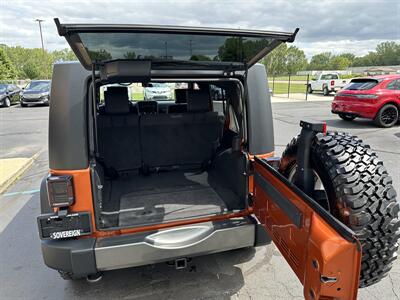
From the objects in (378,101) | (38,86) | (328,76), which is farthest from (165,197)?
(328,76)

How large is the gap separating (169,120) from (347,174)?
2.69 m

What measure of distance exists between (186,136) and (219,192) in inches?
46.0

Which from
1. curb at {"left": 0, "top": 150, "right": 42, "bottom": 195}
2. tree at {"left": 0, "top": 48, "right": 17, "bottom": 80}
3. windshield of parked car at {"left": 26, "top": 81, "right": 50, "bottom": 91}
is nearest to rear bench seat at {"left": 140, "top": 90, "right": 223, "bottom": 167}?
curb at {"left": 0, "top": 150, "right": 42, "bottom": 195}

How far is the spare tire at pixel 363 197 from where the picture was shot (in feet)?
5.24

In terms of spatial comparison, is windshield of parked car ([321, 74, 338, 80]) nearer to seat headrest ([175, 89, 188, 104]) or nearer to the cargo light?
seat headrest ([175, 89, 188, 104])

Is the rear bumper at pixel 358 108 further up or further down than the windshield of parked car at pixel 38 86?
further down

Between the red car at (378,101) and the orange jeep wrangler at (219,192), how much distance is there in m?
8.60

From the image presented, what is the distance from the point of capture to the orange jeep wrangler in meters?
1.59

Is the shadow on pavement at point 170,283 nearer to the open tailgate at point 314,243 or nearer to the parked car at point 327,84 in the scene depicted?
the open tailgate at point 314,243

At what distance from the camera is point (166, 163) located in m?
4.11

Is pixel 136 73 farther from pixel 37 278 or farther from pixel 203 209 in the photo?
pixel 37 278

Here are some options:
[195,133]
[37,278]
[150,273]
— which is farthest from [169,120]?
[37,278]

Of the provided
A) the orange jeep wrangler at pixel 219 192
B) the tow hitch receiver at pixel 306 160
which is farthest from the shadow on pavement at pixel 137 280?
the tow hitch receiver at pixel 306 160

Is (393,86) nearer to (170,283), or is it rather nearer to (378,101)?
(378,101)
